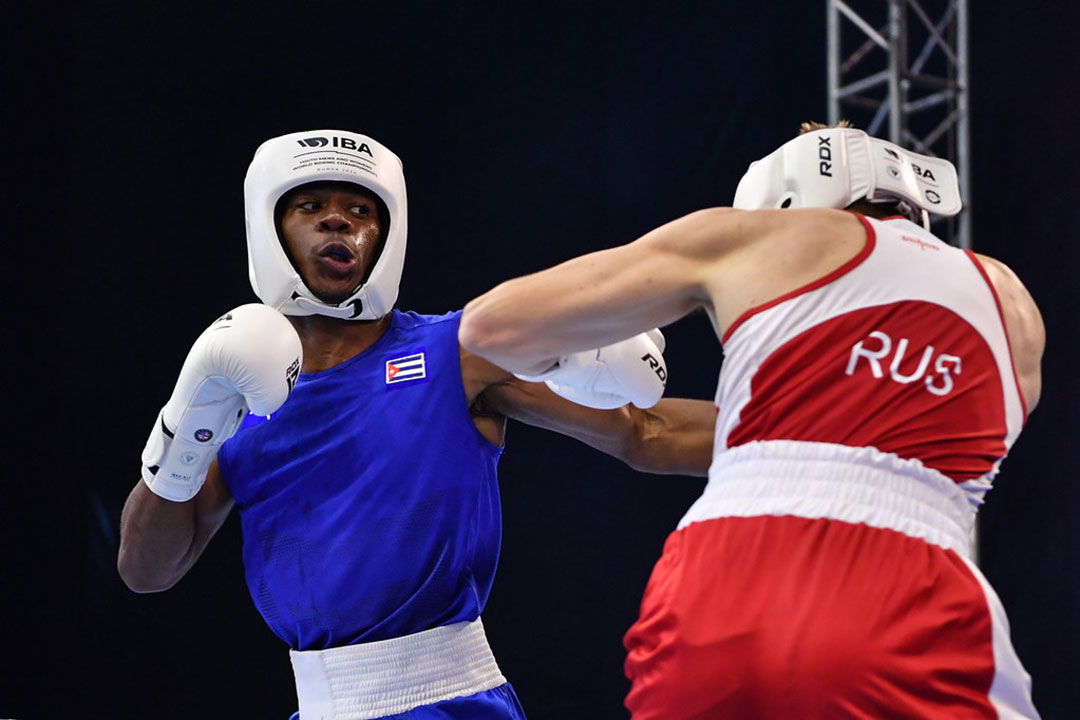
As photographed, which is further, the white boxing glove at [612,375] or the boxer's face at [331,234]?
the boxer's face at [331,234]

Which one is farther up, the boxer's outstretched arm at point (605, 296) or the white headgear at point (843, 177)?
the white headgear at point (843, 177)

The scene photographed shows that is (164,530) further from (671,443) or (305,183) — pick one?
(671,443)

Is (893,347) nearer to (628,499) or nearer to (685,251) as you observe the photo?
(685,251)

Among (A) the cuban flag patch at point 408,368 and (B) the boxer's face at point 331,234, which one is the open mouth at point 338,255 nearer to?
(B) the boxer's face at point 331,234

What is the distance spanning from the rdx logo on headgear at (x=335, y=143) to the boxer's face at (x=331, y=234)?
0.08 m

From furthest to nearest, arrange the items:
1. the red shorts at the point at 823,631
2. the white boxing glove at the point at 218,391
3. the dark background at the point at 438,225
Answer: the dark background at the point at 438,225 < the white boxing glove at the point at 218,391 < the red shorts at the point at 823,631

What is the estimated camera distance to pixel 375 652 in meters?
2.28

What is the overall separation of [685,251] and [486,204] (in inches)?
119

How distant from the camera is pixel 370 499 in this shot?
2.36 metres

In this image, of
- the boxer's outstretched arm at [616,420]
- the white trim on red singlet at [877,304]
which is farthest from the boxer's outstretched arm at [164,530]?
the white trim on red singlet at [877,304]

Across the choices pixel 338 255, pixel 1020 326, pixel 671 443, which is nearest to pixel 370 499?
pixel 338 255

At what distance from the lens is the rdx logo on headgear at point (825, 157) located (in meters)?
1.91

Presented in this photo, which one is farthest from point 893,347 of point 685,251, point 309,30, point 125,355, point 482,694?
point 309,30

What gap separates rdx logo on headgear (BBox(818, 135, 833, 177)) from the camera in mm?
1910
